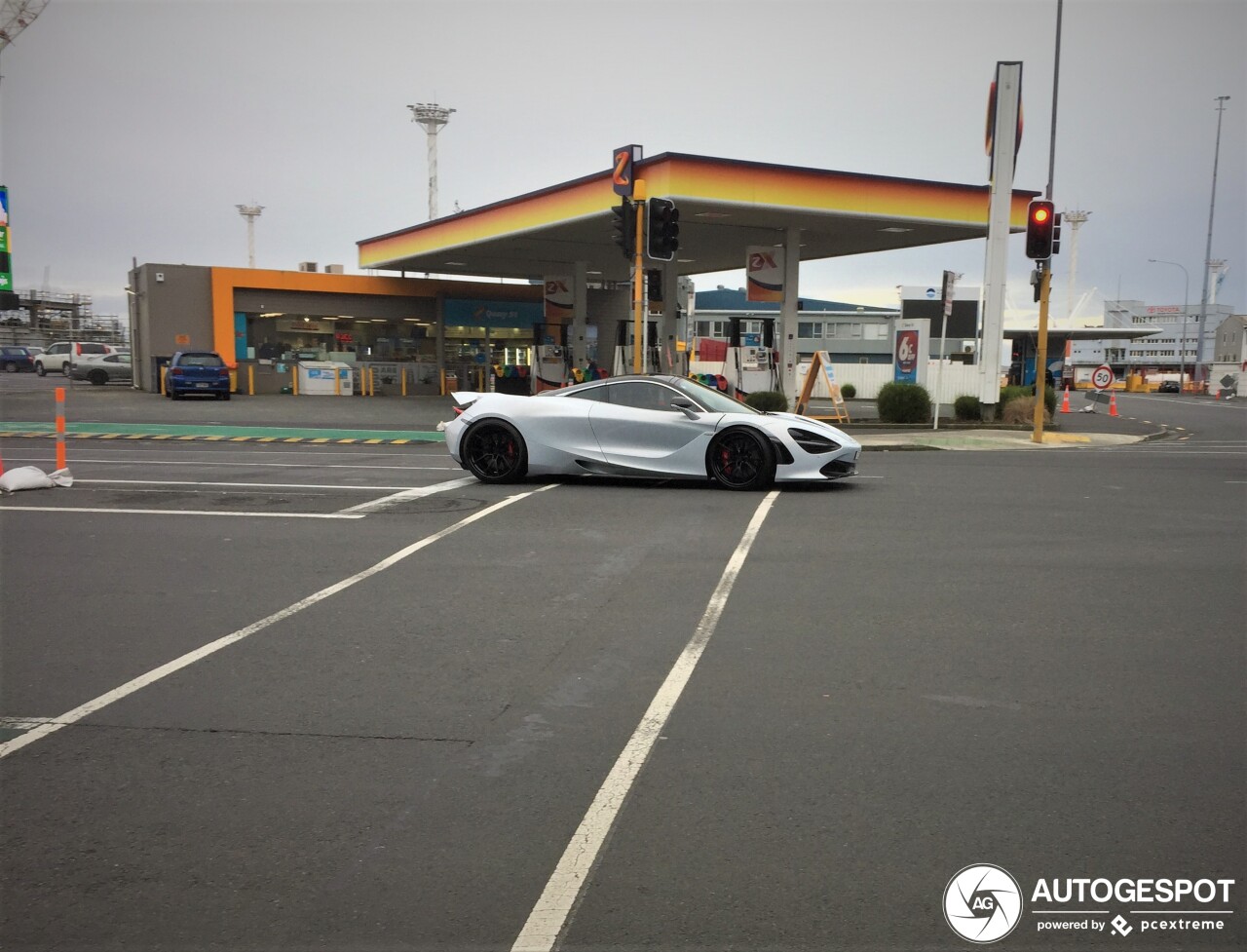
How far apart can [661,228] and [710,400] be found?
5828mm

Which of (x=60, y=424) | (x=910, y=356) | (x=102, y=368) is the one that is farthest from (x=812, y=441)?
(x=102, y=368)

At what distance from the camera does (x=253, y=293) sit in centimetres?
3944

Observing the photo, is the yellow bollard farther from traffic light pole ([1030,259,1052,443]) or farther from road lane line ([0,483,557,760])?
traffic light pole ([1030,259,1052,443])

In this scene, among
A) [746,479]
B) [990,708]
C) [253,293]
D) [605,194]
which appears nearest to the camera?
[990,708]

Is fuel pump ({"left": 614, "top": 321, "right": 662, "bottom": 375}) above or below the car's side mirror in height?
above

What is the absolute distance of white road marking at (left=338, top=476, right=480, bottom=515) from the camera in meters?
10.6

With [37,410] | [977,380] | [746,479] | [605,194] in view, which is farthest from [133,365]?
[746,479]

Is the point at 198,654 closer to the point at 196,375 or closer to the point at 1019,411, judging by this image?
the point at 1019,411

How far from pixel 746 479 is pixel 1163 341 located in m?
154

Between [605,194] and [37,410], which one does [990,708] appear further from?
[37,410]

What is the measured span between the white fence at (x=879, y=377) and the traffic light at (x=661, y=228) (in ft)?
31.1

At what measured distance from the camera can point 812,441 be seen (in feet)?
39.1

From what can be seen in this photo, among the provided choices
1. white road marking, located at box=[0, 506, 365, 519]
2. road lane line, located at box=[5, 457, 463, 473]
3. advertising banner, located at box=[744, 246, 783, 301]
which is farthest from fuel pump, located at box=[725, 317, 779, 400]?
white road marking, located at box=[0, 506, 365, 519]

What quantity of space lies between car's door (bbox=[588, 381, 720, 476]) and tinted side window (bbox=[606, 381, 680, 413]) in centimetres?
1
